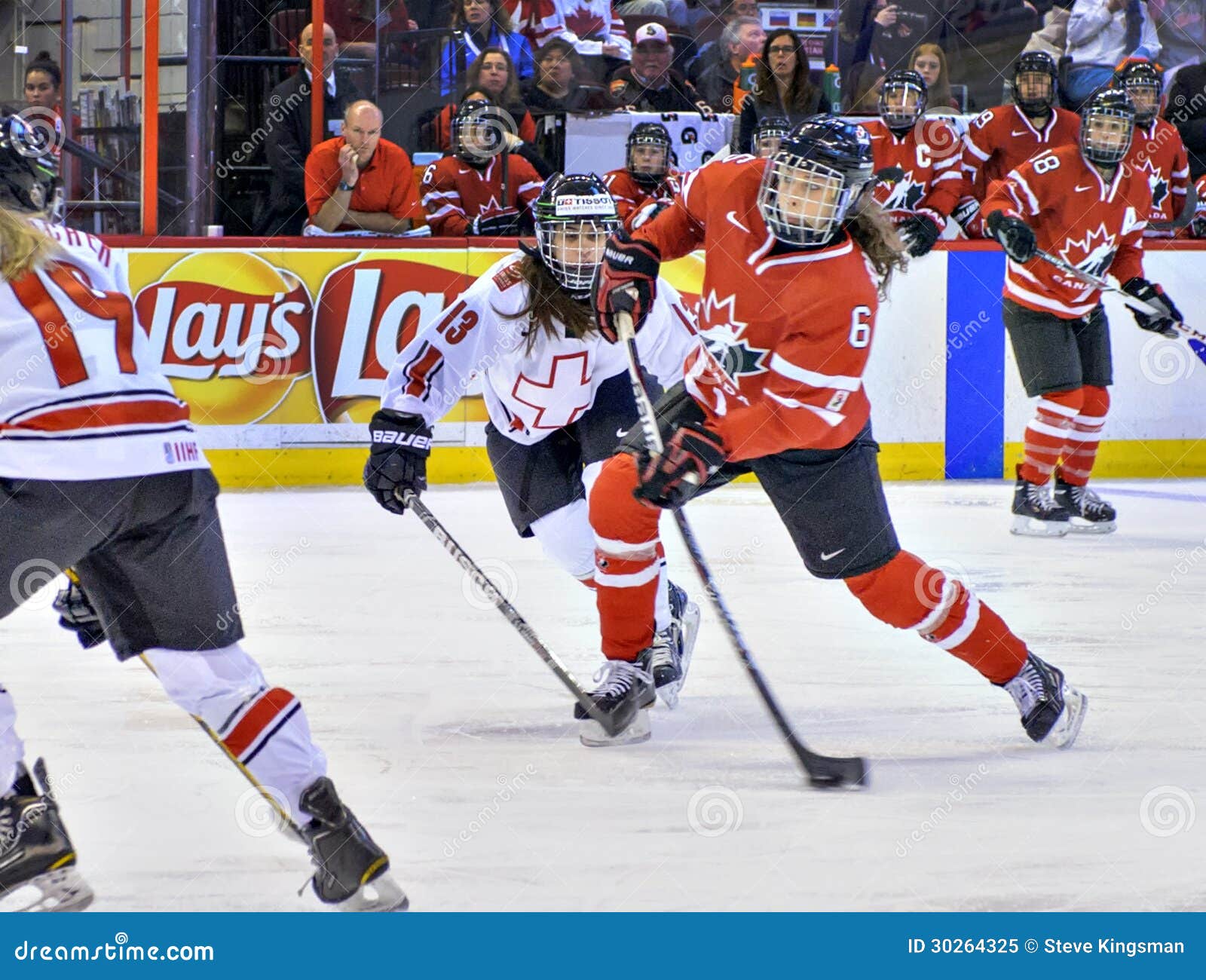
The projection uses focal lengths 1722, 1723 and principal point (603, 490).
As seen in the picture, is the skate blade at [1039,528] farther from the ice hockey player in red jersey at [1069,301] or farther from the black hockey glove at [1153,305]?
the black hockey glove at [1153,305]

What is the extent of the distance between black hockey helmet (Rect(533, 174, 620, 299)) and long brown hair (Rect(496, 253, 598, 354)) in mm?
22

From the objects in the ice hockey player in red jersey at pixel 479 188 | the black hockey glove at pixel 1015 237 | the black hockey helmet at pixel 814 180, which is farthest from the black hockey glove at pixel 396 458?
the ice hockey player in red jersey at pixel 479 188

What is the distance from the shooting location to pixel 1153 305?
597 centimetres

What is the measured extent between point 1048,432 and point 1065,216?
2.39 feet

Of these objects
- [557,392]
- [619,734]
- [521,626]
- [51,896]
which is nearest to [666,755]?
[619,734]

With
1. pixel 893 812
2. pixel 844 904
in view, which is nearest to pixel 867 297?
pixel 893 812

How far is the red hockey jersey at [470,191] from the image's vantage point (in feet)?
21.6

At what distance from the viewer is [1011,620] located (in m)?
4.22

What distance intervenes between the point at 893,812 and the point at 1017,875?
34 centimetres

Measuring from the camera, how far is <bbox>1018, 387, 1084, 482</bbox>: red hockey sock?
5.64 metres

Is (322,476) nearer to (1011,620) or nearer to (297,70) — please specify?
(297,70)

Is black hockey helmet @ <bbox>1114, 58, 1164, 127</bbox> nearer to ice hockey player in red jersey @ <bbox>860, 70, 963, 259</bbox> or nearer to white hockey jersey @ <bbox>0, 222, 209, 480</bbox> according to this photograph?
ice hockey player in red jersey @ <bbox>860, 70, 963, 259</bbox>

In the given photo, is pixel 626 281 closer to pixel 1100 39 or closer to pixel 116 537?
pixel 116 537

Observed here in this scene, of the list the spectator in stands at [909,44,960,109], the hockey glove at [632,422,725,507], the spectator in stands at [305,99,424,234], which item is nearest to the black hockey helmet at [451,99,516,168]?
the spectator in stands at [305,99,424,234]
